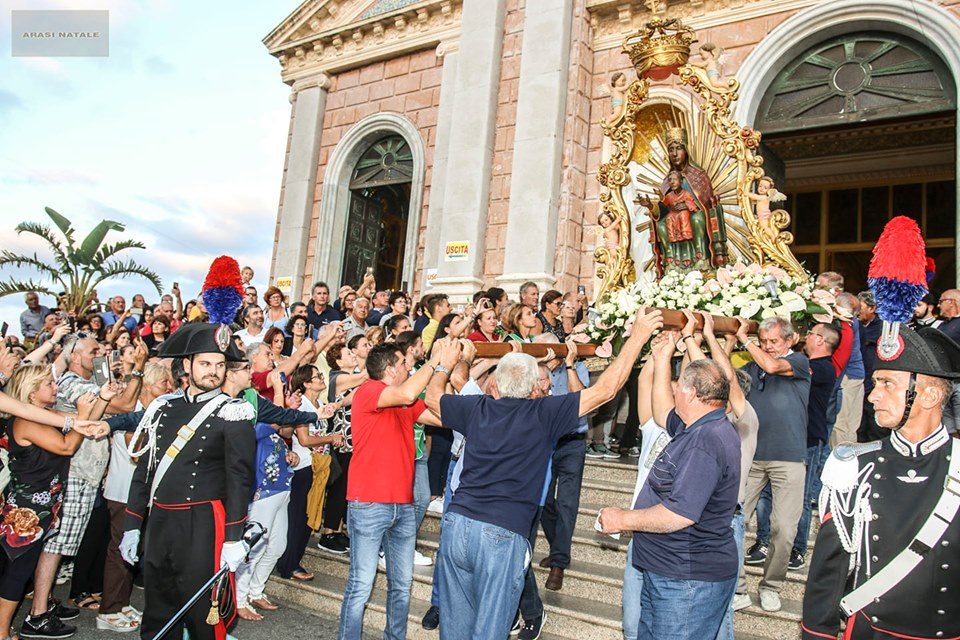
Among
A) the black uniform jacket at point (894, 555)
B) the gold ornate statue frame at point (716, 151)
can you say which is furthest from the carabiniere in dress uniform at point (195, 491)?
the gold ornate statue frame at point (716, 151)

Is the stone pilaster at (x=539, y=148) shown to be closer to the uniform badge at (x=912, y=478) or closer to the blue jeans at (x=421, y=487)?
the blue jeans at (x=421, y=487)

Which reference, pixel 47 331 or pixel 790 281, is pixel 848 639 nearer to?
pixel 790 281

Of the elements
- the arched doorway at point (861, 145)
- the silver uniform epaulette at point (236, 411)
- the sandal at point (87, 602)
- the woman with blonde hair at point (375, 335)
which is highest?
the arched doorway at point (861, 145)

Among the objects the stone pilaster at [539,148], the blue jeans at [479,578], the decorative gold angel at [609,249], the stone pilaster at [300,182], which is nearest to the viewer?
the blue jeans at [479,578]

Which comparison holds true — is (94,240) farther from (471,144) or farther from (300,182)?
(471,144)

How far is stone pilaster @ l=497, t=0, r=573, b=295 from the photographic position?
11906 mm

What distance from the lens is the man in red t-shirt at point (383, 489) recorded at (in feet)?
15.6

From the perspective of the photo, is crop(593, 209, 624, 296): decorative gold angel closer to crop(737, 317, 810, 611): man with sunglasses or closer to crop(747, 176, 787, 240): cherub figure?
crop(747, 176, 787, 240): cherub figure

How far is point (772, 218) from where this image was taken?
24.8 feet

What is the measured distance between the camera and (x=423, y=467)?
6.24 m

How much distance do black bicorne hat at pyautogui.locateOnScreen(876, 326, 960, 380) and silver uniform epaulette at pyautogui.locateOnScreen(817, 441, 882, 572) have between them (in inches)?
12.4

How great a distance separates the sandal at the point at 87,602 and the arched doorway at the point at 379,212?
1010 centimetres

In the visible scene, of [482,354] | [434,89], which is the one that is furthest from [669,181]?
[434,89]

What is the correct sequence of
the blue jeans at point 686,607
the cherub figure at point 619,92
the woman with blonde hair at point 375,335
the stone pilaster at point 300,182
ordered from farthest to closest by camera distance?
the stone pilaster at point 300,182 → the cherub figure at point 619,92 → the woman with blonde hair at point 375,335 → the blue jeans at point 686,607
